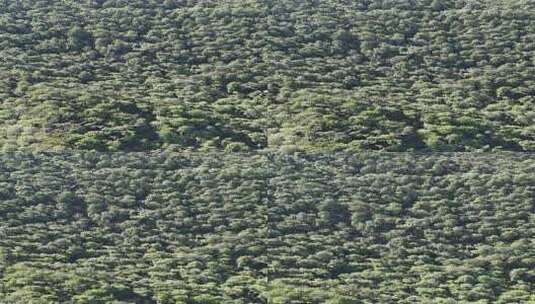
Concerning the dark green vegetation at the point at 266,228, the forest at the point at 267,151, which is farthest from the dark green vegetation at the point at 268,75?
the dark green vegetation at the point at 266,228

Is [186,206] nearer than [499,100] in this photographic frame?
Yes

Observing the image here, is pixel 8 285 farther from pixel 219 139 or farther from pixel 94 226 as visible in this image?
pixel 219 139

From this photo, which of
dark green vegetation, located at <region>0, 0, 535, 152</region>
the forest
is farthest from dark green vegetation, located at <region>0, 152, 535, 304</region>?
dark green vegetation, located at <region>0, 0, 535, 152</region>

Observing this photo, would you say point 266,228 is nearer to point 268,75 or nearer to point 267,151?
point 267,151

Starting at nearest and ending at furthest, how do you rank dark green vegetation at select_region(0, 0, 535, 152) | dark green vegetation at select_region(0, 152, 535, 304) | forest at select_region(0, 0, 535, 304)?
1. dark green vegetation at select_region(0, 152, 535, 304)
2. forest at select_region(0, 0, 535, 304)
3. dark green vegetation at select_region(0, 0, 535, 152)

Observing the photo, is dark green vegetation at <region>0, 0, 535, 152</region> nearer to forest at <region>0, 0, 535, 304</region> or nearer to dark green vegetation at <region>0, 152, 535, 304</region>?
forest at <region>0, 0, 535, 304</region>

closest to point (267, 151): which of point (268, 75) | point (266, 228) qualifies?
point (266, 228)

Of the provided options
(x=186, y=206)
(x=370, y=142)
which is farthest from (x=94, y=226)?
(x=370, y=142)
